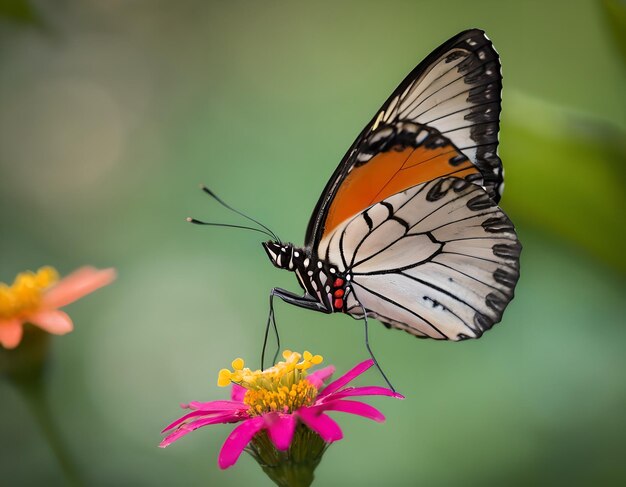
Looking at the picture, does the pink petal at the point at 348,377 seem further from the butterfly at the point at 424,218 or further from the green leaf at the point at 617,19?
the green leaf at the point at 617,19

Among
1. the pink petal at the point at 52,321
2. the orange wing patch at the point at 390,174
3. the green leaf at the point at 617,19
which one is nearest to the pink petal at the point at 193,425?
the pink petal at the point at 52,321

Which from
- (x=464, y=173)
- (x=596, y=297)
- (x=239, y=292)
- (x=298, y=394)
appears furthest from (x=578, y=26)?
(x=298, y=394)

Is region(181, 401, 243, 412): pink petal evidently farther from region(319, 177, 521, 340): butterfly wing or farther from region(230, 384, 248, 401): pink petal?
region(319, 177, 521, 340): butterfly wing

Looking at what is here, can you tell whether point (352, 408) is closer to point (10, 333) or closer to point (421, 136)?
point (421, 136)

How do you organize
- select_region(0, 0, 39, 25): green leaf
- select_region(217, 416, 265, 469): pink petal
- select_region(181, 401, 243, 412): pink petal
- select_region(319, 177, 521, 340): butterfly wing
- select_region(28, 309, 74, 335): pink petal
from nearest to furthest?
select_region(217, 416, 265, 469): pink petal < select_region(0, 0, 39, 25): green leaf < select_region(181, 401, 243, 412): pink petal < select_region(28, 309, 74, 335): pink petal < select_region(319, 177, 521, 340): butterfly wing

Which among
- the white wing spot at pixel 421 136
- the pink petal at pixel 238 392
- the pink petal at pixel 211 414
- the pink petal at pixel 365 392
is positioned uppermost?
the white wing spot at pixel 421 136

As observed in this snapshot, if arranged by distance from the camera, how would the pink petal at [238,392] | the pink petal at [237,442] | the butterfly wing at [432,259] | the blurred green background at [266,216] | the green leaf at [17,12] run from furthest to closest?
the blurred green background at [266,216], the butterfly wing at [432,259], the pink petal at [238,392], the green leaf at [17,12], the pink petal at [237,442]

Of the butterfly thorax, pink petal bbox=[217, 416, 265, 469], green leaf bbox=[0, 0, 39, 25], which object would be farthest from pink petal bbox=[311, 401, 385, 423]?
green leaf bbox=[0, 0, 39, 25]
